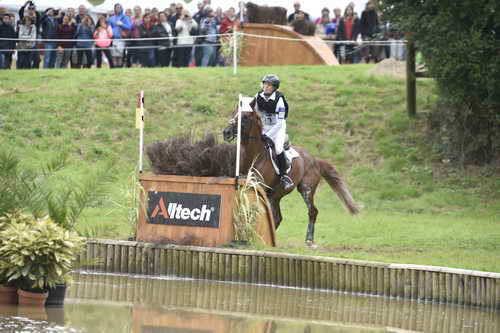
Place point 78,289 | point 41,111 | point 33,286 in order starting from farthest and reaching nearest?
1. point 41,111
2. point 78,289
3. point 33,286

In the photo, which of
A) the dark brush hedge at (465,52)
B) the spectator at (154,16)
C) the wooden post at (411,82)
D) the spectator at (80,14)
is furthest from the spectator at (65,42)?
the dark brush hedge at (465,52)

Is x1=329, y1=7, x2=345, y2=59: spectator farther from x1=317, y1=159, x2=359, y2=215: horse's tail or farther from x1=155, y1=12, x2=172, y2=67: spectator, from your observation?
x1=317, y1=159, x2=359, y2=215: horse's tail

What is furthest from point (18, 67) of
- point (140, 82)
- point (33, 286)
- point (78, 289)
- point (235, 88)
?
point (33, 286)

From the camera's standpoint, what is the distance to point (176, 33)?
1236 inches

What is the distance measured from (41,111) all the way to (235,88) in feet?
15.7

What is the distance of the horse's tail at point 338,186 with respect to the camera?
18.5 metres

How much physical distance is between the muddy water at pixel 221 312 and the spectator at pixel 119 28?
1638 cm

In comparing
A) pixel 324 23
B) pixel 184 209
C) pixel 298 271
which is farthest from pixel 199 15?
pixel 298 271

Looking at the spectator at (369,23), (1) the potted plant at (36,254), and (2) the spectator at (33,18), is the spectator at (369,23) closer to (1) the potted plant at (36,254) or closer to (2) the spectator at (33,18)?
(2) the spectator at (33,18)

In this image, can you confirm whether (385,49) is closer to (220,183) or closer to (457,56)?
(457,56)

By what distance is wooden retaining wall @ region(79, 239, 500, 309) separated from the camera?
48.3 feet

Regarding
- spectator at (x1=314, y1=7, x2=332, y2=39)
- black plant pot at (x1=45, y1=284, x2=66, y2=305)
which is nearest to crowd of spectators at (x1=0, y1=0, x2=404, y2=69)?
spectator at (x1=314, y1=7, x2=332, y2=39)

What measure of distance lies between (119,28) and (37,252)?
65.7 feet

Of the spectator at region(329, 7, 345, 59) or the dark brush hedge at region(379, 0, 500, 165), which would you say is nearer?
the dark brush hedge at region(379, 0, 500, 165)
